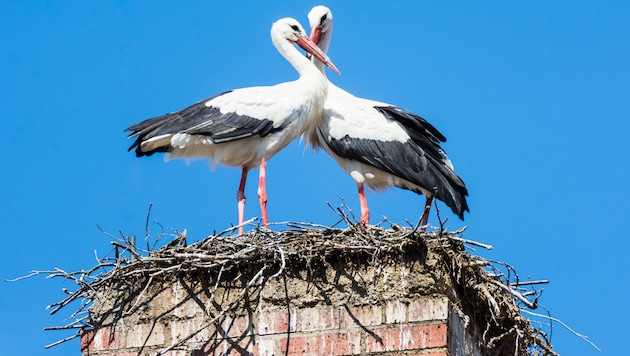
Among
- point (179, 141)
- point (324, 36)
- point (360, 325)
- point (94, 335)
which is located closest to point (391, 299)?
point (360, 325)

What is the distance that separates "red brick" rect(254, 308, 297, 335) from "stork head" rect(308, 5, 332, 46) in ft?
15.8

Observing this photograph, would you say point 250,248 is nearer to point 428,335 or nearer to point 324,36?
point 428,335

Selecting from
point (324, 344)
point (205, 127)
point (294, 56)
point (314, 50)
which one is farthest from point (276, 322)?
point (314, 50)

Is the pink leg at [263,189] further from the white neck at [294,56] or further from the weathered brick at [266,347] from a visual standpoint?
the weathered brick at [266,347]

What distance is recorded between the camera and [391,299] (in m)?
7.82

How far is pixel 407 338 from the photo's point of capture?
25.1 feet

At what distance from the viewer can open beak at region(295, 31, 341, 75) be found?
11.6 m

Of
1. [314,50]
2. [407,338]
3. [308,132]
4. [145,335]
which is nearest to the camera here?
[407,338]

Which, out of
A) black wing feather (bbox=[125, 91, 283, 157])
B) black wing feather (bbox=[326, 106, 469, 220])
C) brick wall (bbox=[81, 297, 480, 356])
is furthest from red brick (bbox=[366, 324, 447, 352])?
black wing feather (bbox=[326, 106, 469, 220])

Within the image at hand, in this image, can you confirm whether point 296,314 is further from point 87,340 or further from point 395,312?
point 87,340

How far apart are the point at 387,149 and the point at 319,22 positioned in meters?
1.73

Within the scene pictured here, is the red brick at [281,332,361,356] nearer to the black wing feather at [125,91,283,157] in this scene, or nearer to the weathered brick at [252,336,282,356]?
the weathered brick at [252,336,282,356]

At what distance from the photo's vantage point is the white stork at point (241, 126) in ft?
34.5

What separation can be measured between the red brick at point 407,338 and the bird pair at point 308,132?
2.86m
